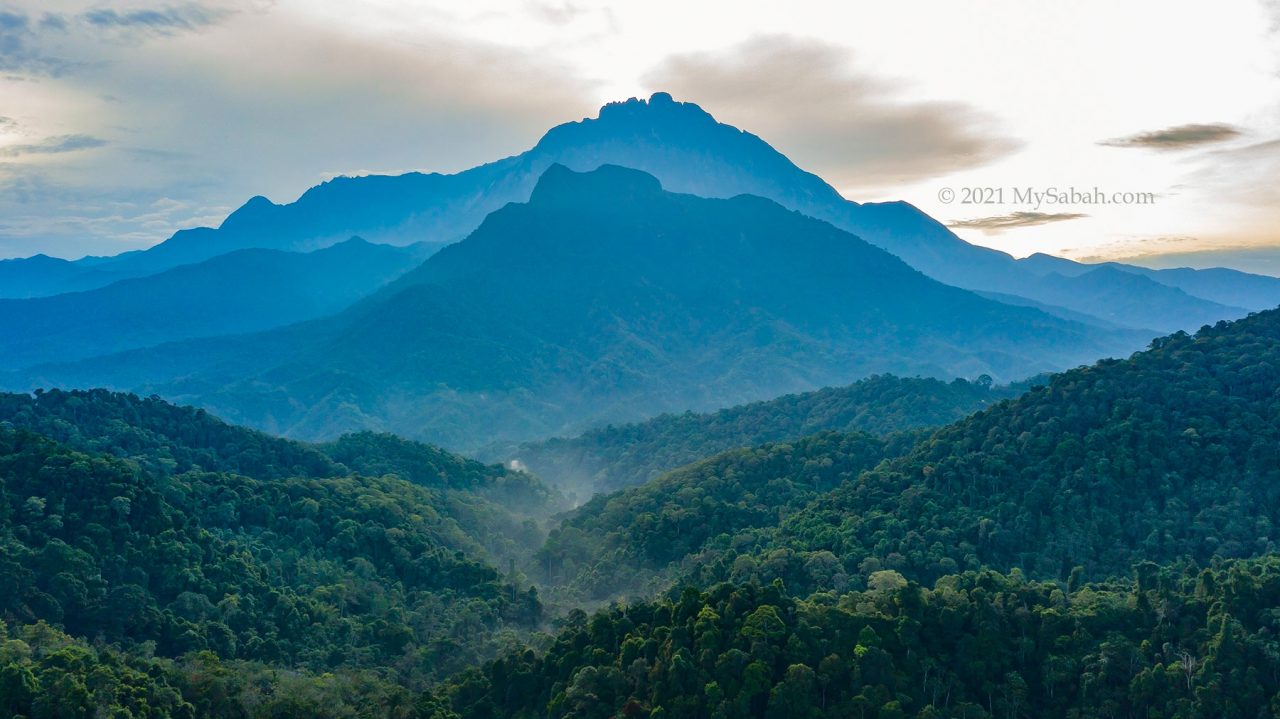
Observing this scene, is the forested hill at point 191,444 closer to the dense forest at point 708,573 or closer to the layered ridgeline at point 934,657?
the dense forest at point 708,573

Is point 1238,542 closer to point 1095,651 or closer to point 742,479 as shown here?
point 1095,651

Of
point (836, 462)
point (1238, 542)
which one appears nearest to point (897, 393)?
point (836, 462)

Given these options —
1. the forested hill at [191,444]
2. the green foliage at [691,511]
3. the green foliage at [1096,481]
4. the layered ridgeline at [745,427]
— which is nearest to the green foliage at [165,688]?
the green foliage at [691,511]

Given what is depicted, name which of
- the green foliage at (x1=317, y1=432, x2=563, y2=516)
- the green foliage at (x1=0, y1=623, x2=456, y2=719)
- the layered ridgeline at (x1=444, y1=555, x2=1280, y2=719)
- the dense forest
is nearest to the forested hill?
the green foliage at (x1=317, y1=432, x2=563, y2=516)

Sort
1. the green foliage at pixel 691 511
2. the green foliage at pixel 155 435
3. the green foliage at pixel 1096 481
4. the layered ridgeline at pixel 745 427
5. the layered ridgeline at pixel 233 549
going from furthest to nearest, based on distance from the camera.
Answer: the layered ridgeline at pixel 745 427 → the green foliage at pixel 155 435 → the green foliage at pixel 691 511 → the green foliage at pixel 1096 481 → the layered ridgeline at pixel 233 549

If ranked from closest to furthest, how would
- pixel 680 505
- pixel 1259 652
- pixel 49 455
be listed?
pixel 1259 652
pixel 49 455
pixel 680 505

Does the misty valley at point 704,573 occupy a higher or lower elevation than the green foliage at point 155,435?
lower
